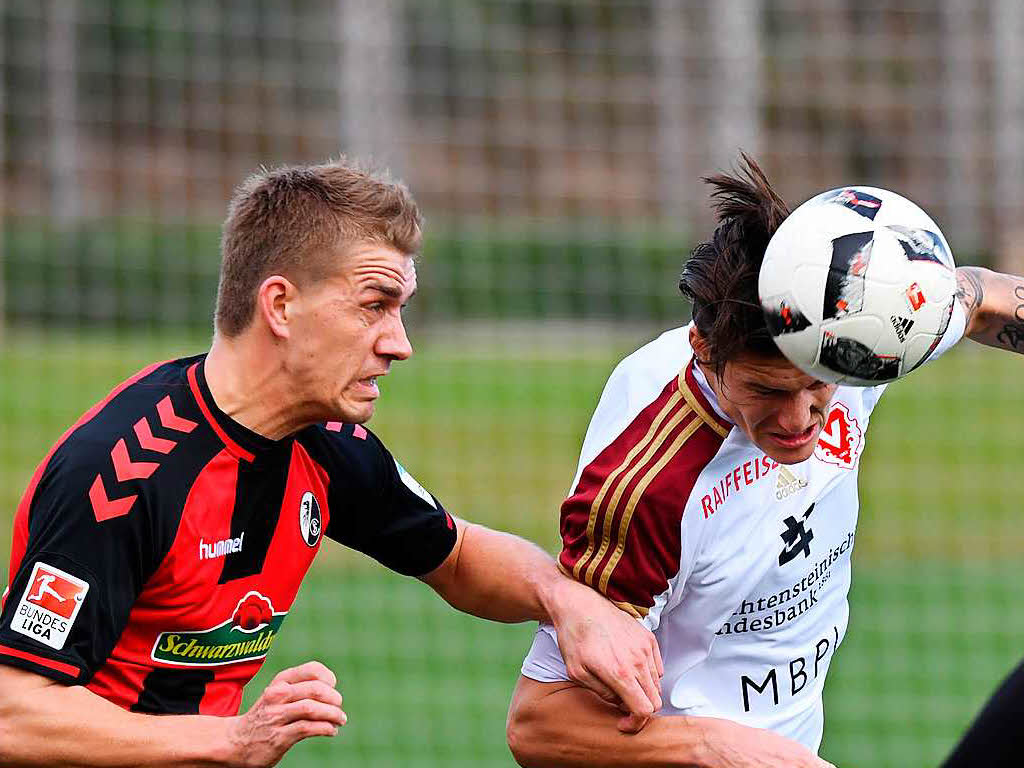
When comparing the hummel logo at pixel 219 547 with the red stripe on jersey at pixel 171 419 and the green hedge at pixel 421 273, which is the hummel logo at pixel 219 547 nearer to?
the red stripe on jersey at pixel 171 419

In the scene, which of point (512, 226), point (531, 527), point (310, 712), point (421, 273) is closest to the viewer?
point (310, 712)

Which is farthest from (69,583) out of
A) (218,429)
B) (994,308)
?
(994,308)

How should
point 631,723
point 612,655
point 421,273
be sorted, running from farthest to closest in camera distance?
point 421,273 → point 631,723 → point 612,655

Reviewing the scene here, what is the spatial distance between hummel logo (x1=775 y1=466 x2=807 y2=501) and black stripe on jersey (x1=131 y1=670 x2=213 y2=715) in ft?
Result: 4.48

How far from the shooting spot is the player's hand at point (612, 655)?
336 cm

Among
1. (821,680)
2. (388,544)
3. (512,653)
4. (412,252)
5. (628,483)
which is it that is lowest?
(512,653)

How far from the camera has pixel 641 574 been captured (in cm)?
341

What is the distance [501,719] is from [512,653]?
1.24 meters

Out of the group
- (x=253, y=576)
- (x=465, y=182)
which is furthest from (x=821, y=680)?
(x=465, y=182)

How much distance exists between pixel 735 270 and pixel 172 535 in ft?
4.34

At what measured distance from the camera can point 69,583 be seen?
3.22 metres

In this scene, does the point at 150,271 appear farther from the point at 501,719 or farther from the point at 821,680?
the point at 821,680

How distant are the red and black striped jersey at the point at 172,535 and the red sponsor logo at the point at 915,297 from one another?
1.42 meters

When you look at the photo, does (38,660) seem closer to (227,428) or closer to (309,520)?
(227,428)
